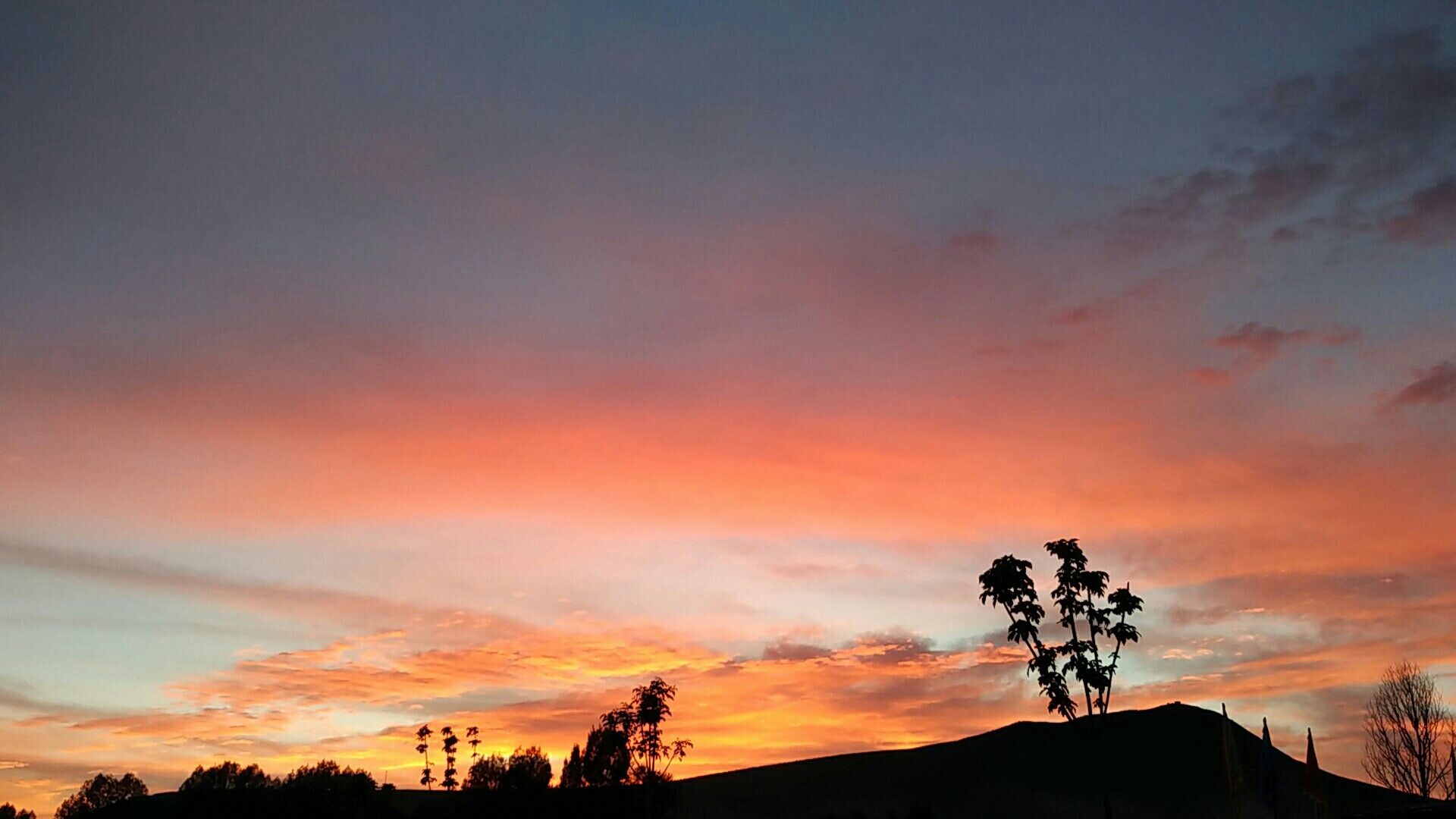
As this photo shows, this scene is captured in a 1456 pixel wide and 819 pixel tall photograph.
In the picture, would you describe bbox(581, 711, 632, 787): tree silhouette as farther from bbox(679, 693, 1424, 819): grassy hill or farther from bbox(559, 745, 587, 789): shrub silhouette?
bbox(679, 693, 1424, 819): grassy hill

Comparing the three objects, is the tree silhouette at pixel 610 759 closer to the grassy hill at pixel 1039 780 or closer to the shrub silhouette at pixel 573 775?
the shrub silhouette at pixel 573 775

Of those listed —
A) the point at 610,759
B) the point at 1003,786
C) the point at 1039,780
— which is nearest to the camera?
the point at 610,759

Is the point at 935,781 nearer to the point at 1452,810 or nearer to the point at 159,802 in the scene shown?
the point at 159,802

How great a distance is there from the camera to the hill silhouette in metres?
141

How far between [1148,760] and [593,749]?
79.6 metres

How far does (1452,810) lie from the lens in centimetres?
3966

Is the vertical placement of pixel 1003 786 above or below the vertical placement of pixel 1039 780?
below

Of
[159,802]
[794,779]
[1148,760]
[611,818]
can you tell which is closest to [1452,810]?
[611,818]

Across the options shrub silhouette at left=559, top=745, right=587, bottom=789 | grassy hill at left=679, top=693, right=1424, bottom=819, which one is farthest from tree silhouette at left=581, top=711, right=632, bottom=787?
grassy hill at left=679, top=693, right=1424, bottom=819

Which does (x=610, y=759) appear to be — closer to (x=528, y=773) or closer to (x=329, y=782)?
(x=528, y=773)

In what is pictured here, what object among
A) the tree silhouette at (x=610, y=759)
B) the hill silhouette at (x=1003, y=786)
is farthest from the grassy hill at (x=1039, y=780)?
the tree silhouette at (x=610, y=759)

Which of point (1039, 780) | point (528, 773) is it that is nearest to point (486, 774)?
point (528, 773)

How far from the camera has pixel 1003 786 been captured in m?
160

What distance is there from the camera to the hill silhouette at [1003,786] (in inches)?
5546
